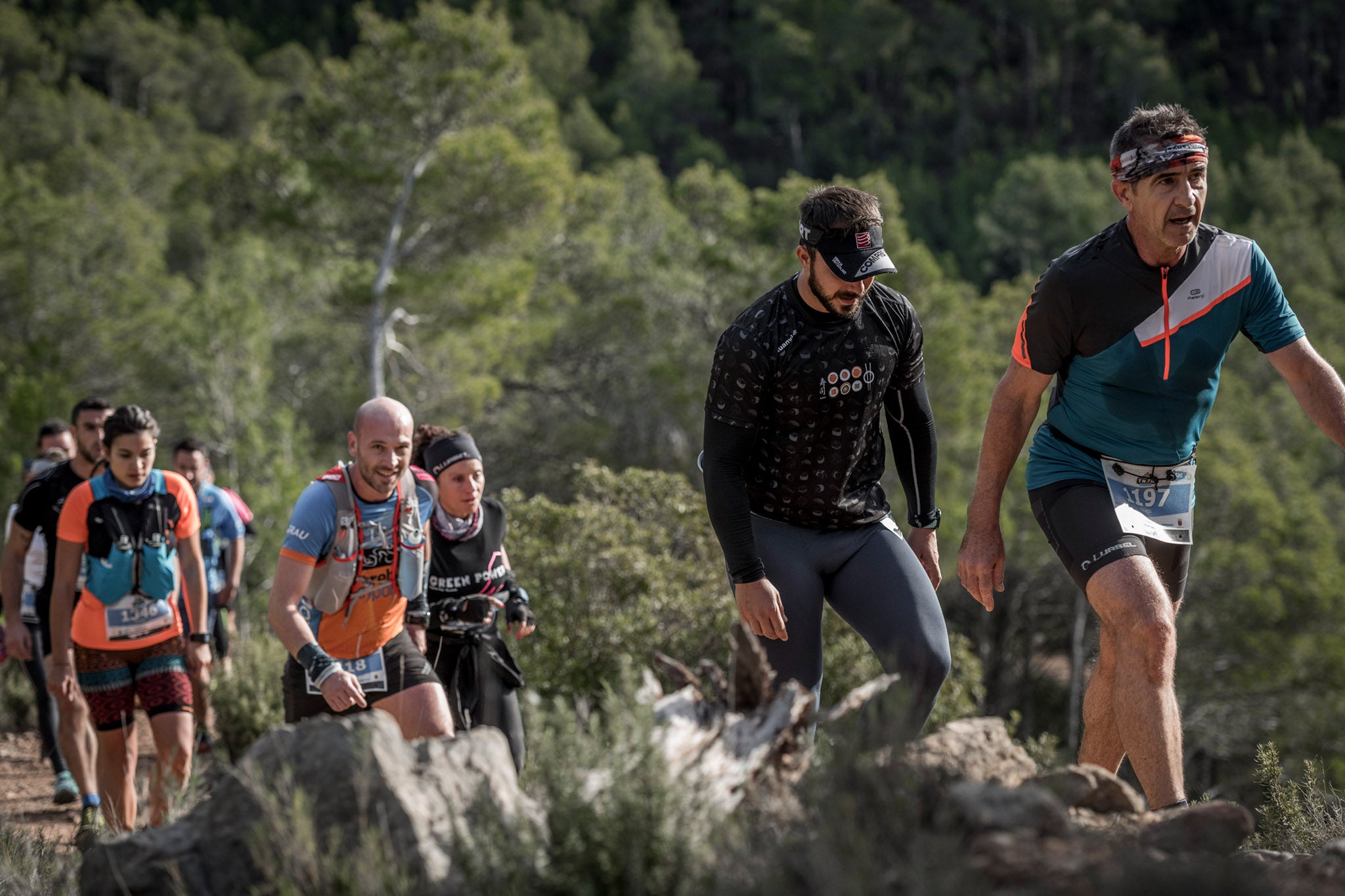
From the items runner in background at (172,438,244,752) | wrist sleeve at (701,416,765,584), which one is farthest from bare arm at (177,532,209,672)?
wrist sleeve at (701,416,765,584)

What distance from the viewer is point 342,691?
354cm

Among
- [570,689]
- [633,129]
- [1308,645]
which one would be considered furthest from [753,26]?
[570,689]

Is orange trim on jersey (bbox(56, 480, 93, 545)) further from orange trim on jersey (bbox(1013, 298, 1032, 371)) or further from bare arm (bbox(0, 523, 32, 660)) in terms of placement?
orange trim on jersey (bbox(1013, 298, 1032, 371))

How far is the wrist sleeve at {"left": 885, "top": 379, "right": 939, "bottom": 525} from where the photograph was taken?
3805 millimetres

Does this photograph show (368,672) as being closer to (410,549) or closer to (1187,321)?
(410,549)

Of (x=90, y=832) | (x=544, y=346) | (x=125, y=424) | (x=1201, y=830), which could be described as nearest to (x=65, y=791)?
(x=90, y=832)

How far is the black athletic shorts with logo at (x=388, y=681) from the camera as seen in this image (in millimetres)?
3996

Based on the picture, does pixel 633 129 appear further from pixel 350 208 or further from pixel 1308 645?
pixel 1308 645

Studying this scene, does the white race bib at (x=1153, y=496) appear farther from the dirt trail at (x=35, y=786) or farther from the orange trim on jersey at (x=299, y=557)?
the dirt trail at (x=35, y=786)

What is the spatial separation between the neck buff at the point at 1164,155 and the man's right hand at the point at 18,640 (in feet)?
17.2

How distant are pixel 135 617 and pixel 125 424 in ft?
2.50

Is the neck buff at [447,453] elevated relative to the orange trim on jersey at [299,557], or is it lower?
elevated

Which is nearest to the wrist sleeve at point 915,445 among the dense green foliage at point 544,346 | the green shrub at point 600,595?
the green shrub at point 600,595

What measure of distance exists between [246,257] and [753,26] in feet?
195
